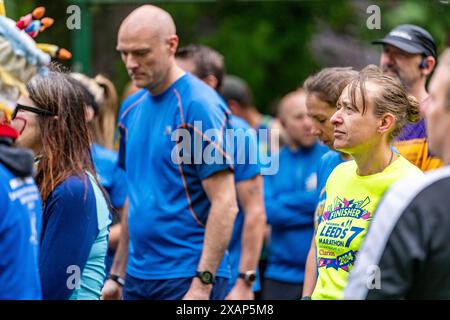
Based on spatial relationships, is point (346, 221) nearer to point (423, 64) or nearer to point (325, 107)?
point (325, 107)

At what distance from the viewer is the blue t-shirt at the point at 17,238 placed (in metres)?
2.84

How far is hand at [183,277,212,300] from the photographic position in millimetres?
4879

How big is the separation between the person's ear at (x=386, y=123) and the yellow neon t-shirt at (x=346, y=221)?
0.14 meters

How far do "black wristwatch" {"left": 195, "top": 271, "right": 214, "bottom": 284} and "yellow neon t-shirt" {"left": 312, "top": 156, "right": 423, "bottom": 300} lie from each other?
114cm

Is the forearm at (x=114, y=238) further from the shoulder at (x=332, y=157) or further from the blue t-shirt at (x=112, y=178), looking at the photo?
the shoulder at (x=332, y=157)

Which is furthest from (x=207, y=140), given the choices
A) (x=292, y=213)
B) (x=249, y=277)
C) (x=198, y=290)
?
(x=292, y=213)

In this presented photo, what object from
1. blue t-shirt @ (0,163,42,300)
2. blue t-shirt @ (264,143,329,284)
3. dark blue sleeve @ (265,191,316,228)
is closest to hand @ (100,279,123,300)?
blue t-shirt @ (264,143,329,284)

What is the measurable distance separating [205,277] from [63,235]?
134cm

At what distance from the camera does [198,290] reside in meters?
4.90

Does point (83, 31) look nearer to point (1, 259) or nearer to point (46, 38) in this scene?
point (46, 38)

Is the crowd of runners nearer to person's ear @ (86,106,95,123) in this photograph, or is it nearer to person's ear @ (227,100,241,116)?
person's ear @ (86,106,95,123)

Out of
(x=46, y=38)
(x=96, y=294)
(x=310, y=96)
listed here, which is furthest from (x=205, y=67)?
(x=46, y=38)

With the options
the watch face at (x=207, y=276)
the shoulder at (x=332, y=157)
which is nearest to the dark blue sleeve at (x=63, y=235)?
the watch face at (x=207, y=276)

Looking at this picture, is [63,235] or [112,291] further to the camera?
[112,291]
